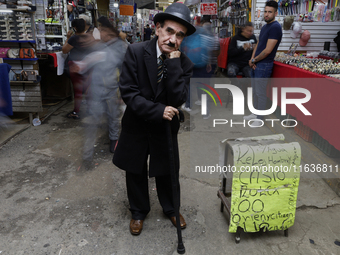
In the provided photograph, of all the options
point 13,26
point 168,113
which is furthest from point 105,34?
point 168,113

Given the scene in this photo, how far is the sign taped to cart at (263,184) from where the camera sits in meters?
2.35

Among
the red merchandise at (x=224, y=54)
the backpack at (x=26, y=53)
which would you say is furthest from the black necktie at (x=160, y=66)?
the red merchandise at (x=224, y=54)

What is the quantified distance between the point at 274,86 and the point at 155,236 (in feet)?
13.0

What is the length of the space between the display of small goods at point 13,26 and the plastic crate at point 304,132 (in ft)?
17.8

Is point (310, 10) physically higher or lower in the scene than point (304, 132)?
higher

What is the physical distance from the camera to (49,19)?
711cm

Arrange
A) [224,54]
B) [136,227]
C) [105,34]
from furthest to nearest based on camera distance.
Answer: [224,54] < [105,34] < [136,227]

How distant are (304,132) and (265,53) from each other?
1.60m

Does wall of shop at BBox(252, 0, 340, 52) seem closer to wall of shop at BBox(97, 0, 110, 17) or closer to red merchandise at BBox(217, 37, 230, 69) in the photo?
red merchandise at BBox(217, 37, 230, 69)

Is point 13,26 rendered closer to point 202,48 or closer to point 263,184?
point 202,48

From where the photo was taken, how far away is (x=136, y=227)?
267 centimetres

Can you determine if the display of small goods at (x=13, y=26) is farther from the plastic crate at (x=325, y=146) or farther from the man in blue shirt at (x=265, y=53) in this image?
the plastic crate at (x=325, y=146)

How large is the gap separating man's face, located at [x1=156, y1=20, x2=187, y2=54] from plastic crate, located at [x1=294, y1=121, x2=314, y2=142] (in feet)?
10.1

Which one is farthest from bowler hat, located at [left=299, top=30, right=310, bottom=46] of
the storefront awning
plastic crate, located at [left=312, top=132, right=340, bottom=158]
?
the storefront awning
